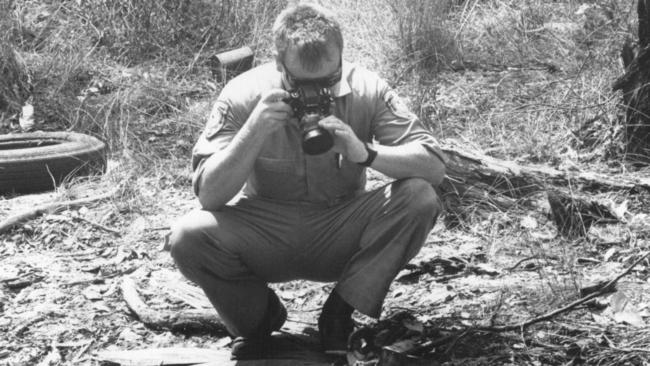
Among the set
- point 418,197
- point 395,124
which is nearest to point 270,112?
point 395,124

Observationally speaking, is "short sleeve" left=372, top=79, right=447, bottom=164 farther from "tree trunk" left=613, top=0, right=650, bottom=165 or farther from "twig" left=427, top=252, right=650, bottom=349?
"tree trunk" left=613, top=0, right=650, bottom=165

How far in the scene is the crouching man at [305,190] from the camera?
11.4 ft

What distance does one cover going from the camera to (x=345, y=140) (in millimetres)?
3420

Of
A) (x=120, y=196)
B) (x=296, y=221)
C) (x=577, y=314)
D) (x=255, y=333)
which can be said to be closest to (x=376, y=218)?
(x=296, y=221)

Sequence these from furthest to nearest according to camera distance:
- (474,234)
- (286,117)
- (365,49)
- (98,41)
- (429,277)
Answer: (98,41) < (365,49) < (474,234) < (429,277) < (286,117)

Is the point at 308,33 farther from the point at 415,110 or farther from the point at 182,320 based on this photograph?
the point at 415,110

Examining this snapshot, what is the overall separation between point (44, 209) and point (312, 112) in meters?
2.91

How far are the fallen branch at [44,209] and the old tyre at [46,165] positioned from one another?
0.46m

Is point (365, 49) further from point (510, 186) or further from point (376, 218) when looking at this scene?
point (376, 218)

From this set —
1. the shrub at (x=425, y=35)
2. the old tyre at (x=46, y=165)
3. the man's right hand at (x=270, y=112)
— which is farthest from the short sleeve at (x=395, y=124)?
the shrub at (x=425, y=35)

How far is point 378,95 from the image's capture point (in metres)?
3.68

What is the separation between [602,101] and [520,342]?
2.90 meters

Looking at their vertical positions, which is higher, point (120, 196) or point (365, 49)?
point (365, 49)

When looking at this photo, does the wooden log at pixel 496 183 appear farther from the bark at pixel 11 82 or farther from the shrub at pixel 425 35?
the bark at pixel 11 82
